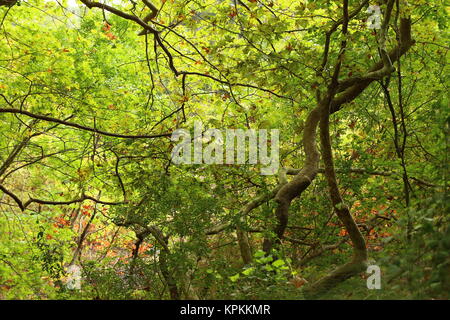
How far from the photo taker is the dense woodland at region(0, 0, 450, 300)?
2.98 m

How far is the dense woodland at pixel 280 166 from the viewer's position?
117 inches

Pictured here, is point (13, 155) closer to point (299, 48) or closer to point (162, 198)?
point (162, 198)

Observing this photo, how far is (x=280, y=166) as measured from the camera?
572 centimetres

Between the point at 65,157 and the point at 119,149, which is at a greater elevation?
the point at 65,157

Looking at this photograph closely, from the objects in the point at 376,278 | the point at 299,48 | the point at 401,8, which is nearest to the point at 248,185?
the point at 299,48

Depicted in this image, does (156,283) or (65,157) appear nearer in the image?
(156,283)

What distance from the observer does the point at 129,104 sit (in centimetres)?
836
